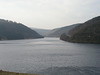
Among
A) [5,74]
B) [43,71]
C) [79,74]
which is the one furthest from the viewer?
[43,71]

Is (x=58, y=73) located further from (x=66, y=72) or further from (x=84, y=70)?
(x=84, y=70)

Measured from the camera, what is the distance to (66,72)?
205 feet

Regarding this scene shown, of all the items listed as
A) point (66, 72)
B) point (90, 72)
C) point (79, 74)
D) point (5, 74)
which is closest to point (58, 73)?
point (66, 72)

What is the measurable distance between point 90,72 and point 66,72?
326 inches

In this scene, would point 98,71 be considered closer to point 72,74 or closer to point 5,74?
point 72,74

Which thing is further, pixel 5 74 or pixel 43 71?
pixel 43 71

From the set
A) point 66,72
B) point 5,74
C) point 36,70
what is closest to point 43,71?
point 36,70

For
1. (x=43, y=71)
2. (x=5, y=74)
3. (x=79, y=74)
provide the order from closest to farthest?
(x=5, y=74), (x=79, y=74), (x=43, y=71)

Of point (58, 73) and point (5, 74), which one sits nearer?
point (5, 74)

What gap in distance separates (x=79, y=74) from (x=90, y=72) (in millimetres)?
4930

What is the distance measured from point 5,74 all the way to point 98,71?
32.3 m

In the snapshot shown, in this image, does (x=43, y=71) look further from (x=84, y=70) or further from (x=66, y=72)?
(x=84, y=70)

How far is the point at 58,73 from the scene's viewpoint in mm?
61625

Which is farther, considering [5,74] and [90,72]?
[90,72]
